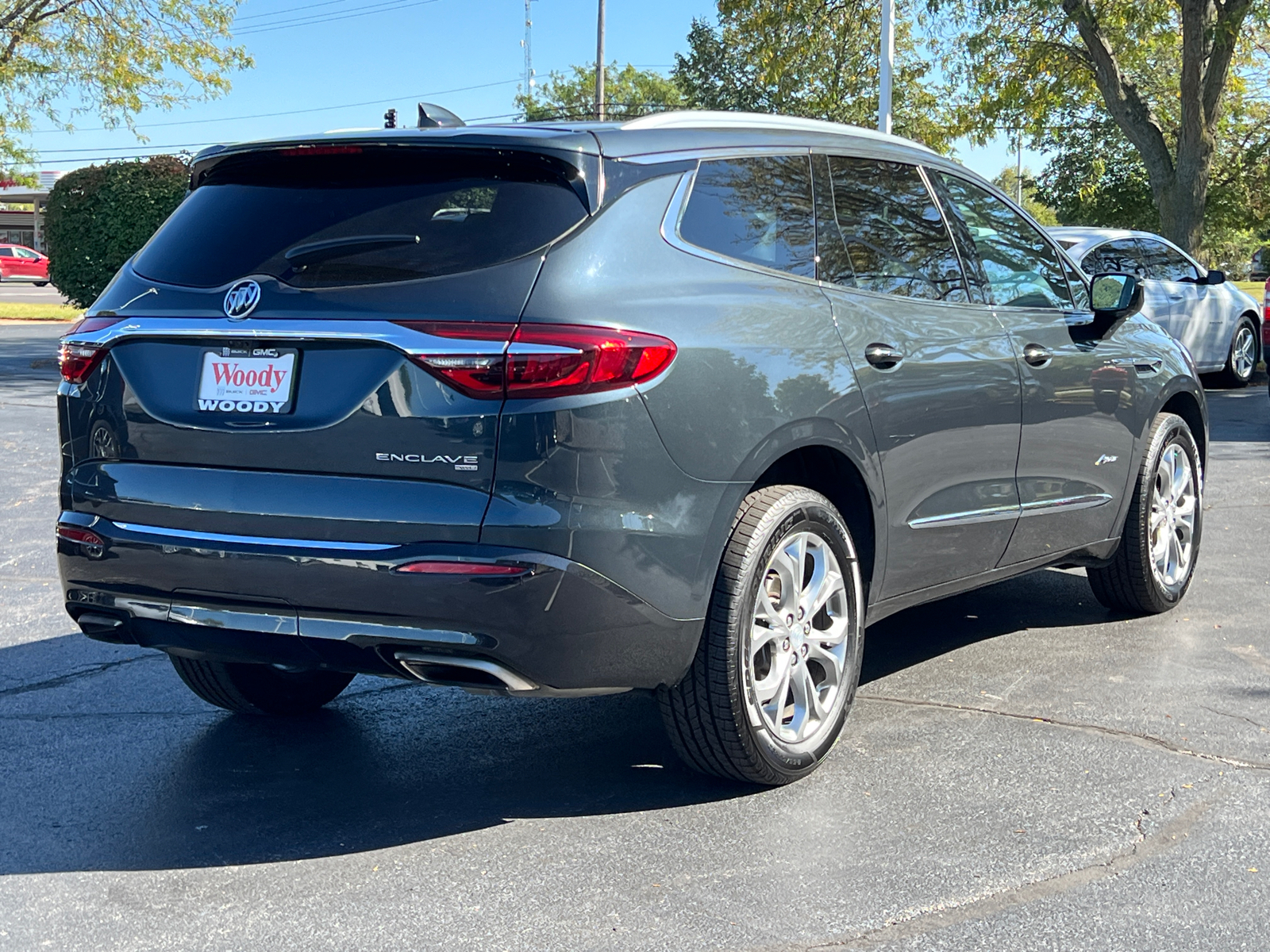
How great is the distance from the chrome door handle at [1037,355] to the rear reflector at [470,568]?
239 centimetres

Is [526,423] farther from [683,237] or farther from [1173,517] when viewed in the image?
[1173,517]

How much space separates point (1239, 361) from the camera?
53.2ft

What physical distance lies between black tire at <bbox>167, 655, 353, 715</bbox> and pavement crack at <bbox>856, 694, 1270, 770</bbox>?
1.78 m

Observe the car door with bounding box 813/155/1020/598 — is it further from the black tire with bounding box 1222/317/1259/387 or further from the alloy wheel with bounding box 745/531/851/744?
the black tire with bounding box 1222/317/1259/387

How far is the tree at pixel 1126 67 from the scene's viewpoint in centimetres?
1889

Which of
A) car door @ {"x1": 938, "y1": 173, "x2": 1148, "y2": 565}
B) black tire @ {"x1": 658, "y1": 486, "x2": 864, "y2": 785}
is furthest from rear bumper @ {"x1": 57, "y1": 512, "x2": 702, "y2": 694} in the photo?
car door @ {"x1": 938, "y1": 173, "x2": 1148, "y2": 565}

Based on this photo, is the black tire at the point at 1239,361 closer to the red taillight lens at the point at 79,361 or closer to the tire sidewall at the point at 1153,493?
the tire sidewall at the point at 1153,493

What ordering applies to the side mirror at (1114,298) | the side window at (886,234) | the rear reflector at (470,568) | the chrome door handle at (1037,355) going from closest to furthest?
the rear reflector at (470,568)
the side window at (886,234)
the chrome door handle at (1037,355)
the side mirror at (1114,298)

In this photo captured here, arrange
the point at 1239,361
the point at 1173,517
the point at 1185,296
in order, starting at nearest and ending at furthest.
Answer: the point at 1173,517, the point at 1185,296, the point at 1239,361

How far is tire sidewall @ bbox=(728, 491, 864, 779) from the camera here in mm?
3836

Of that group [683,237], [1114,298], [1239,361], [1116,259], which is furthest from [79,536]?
[1239,361]

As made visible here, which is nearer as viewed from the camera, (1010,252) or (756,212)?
(756,212)

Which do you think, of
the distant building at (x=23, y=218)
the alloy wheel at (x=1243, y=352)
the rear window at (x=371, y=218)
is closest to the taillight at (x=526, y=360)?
the rear window at (x=371, y=218)

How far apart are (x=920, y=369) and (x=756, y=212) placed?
2.45ft
